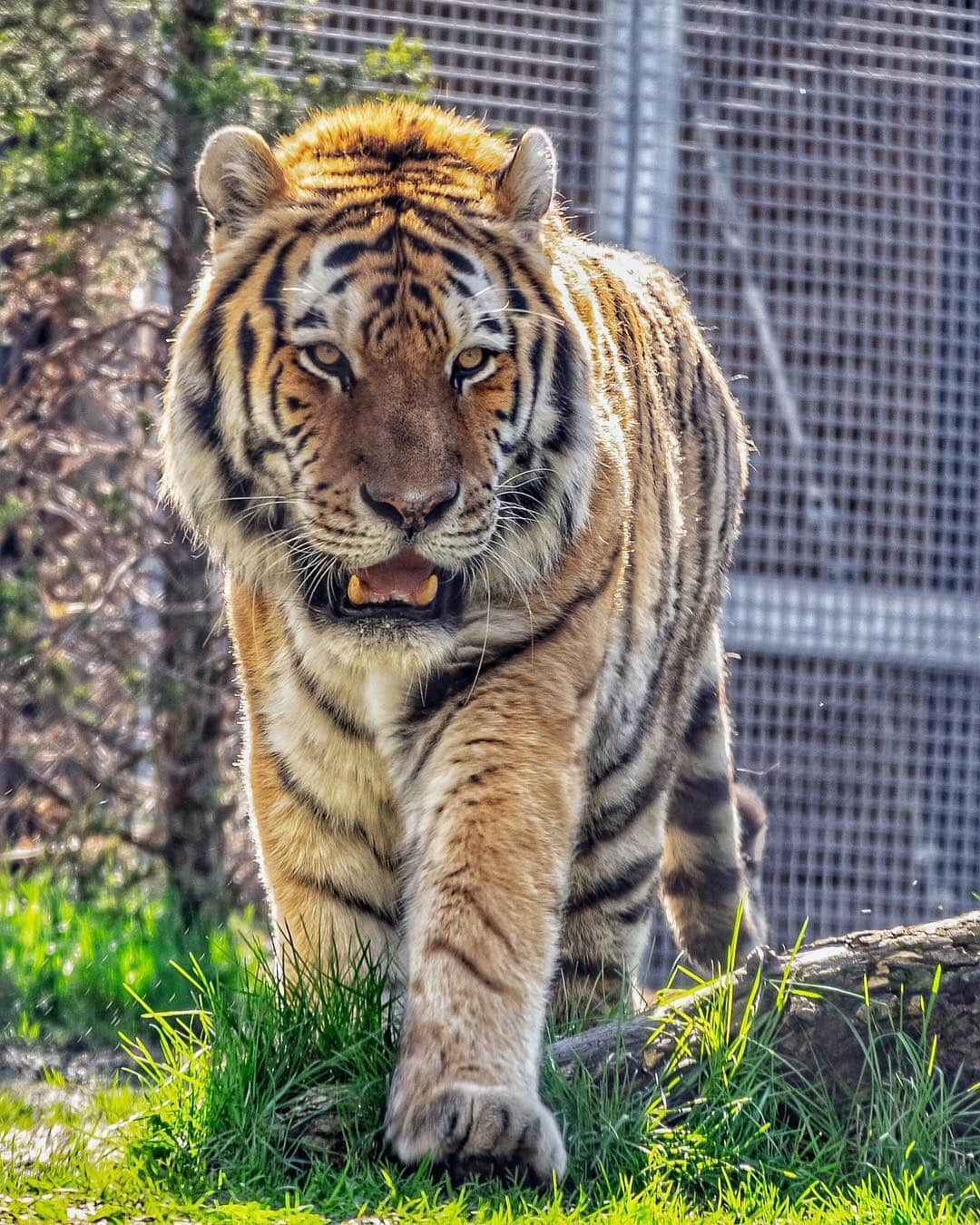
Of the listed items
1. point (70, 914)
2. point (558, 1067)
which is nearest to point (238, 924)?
point (70, 914)

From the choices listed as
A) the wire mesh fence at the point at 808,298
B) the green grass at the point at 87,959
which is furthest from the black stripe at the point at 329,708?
→ the wire mesh fence at the point at 808,298

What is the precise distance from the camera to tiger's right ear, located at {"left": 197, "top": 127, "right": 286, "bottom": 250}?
9.01 feet

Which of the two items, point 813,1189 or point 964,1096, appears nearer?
point 813,1189

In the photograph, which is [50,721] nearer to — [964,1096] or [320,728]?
[320,728]

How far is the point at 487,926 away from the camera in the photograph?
2387mm

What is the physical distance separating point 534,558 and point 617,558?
25 cm

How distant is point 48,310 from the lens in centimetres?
510

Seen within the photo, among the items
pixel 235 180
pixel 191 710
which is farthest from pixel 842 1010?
pixel 191 710

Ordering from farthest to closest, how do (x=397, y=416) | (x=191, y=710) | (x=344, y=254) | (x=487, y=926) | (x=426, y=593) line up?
(x=191, y=710), (x=344, y=254), (x=426, y=593), (x=397, y=416), (x=487, y=926)

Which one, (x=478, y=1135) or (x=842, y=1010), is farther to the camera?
(x=842, y=1010)

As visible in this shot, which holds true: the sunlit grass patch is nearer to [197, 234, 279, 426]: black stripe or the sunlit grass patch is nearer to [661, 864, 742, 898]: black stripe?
[197, 234, 279, 426]: black stripe

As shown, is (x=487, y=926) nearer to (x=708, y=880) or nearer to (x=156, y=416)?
(x=708, y=880)

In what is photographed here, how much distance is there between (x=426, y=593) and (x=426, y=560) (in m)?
0.05

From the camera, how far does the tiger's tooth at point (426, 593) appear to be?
8.54ft
